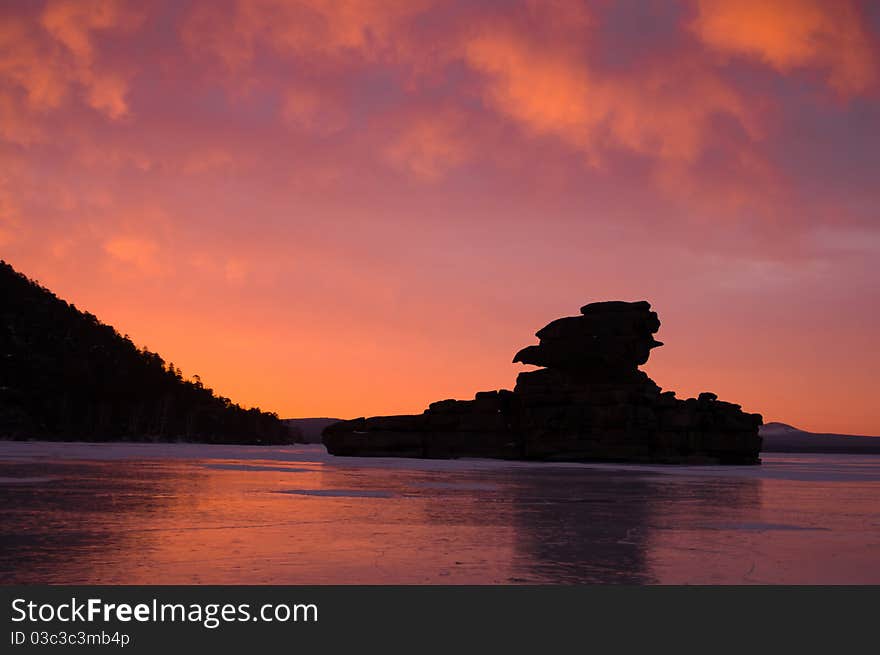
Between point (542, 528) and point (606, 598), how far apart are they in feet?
16.4

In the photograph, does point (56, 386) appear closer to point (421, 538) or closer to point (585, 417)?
point (585, 417)

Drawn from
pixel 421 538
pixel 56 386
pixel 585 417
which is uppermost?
pixel 56 386

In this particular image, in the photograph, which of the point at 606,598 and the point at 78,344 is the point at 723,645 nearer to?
the point at 606,598

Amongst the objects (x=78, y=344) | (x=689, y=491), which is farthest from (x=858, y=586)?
(x=78, y=344)

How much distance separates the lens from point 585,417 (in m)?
54.4

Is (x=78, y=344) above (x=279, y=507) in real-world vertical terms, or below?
above

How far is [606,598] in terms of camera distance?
21.9 ft

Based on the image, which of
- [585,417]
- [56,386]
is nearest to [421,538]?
[585,417]

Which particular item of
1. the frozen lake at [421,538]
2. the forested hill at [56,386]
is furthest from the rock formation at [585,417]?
the forested hill at [56,386]

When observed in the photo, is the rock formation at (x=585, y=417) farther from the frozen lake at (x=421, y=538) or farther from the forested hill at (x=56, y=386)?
the forested hill at (x=56, y=386)

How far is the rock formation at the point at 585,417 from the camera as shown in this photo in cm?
5350

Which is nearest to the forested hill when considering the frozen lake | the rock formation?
the rock formation

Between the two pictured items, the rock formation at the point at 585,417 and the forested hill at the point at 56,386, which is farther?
the forested hill at the point at 56,386

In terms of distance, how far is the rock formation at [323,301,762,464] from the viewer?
176 ft
